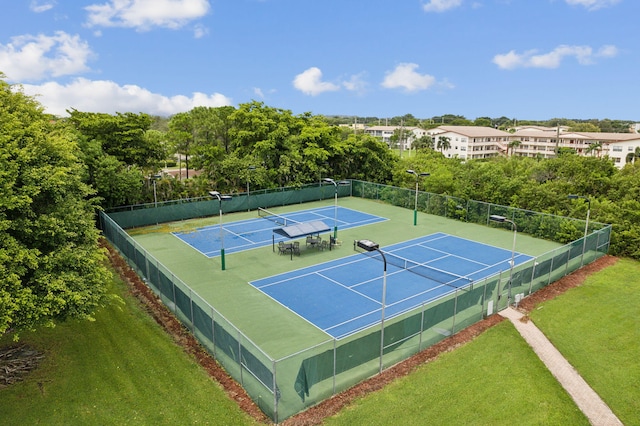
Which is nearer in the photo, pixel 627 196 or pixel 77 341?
pixel 77 341

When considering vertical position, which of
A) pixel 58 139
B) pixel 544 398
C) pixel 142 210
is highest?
pixel 58 139

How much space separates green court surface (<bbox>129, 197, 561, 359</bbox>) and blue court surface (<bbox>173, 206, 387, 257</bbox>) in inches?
34.7

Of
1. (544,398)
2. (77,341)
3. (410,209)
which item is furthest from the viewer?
(410,209)

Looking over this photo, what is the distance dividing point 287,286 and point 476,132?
10119cm

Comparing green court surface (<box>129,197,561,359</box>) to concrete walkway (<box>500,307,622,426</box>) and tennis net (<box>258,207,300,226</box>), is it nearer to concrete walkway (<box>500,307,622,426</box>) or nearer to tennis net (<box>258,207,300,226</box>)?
tennis net (<box>258,207,300,226</box>)

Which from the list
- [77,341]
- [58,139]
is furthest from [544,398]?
[58,139]

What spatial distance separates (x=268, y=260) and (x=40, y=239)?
590 inches

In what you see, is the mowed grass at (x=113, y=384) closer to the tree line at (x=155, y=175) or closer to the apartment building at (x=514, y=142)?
the tree line at (x=155, y=175)

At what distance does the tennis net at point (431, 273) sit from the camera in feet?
75.7

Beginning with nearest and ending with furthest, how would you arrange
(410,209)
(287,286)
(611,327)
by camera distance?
(611,327), (287,286), (410,209)

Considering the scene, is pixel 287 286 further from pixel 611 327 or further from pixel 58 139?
pixel 611 327

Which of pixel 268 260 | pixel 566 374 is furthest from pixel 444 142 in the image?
pixel 566 374

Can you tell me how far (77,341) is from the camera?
16625mm

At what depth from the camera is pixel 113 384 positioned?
14.2 meters
